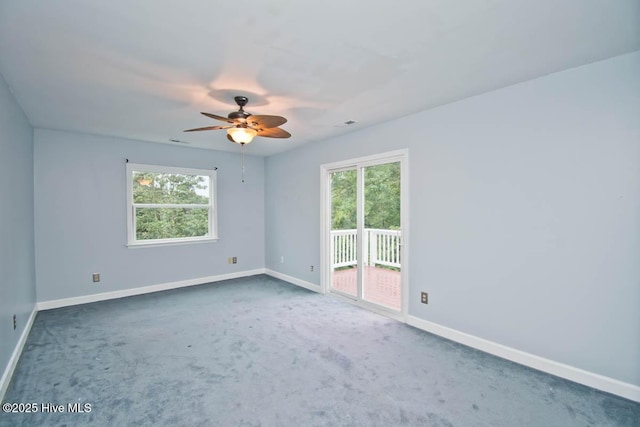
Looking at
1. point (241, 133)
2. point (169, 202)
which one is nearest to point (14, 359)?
point (241, 133)

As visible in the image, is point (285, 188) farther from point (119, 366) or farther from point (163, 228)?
point (119, 366)

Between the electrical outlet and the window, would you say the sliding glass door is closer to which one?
the electrical outlet

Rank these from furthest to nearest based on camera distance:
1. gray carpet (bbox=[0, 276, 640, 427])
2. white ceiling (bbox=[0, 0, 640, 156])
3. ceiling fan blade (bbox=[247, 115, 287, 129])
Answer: ceiling fan blade (bbox=[247, 115, 287, 129]) → gray carpet (bbox=[0, 276, 640, 427]) → white ceiling (bbox=[0, 0, 640, 156])

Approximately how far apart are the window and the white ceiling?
173cm

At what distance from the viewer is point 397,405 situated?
211 cm

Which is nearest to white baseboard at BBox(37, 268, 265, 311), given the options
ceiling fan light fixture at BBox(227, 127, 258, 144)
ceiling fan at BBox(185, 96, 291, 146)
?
ceiling fan at BBox(185, 96, 291, 146)

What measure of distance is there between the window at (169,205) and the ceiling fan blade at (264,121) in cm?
294

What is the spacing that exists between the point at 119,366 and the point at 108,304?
6.80 feet

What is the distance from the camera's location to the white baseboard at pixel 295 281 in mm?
4955

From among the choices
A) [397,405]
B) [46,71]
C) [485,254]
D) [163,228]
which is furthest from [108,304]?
[485,254]

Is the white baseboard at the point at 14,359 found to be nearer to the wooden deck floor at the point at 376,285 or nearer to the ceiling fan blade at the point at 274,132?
the ceiling fan blade at the point at 274,132

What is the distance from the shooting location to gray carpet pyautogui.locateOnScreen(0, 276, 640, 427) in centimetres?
200

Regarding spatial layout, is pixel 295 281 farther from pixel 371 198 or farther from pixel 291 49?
pixel 291 49

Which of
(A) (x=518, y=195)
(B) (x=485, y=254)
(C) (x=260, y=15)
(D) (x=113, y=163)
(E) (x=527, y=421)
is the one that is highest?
(C) (x=260, y=15)
